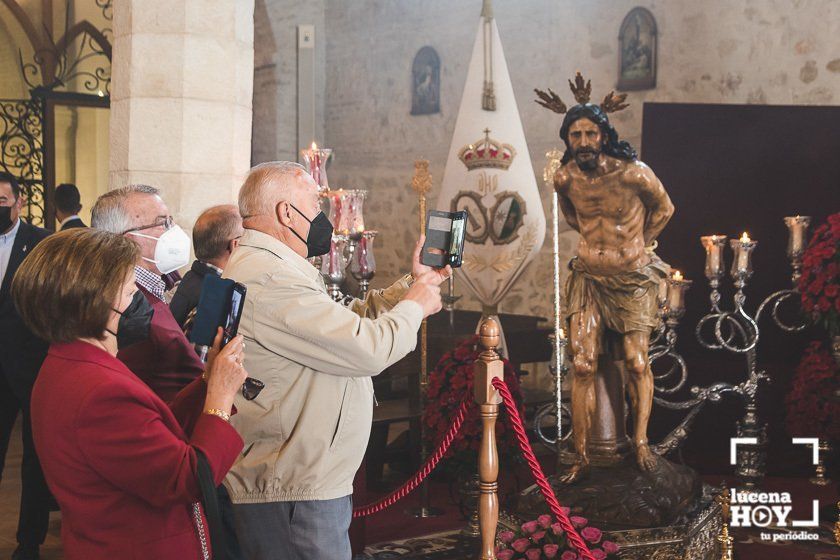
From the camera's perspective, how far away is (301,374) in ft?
7.57

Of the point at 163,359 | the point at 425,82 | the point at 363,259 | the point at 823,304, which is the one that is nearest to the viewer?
the point at 163,359

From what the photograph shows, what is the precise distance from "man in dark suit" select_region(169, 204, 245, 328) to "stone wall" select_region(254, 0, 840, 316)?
4.00m

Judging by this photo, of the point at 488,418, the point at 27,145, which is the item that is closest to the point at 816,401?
the point at 488,418

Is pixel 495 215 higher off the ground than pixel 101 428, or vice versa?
pixel 495 215

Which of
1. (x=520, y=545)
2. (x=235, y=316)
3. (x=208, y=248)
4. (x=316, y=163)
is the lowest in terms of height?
(x=520, y=545)

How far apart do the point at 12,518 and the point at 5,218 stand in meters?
1.51

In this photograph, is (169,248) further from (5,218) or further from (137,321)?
(5,218)

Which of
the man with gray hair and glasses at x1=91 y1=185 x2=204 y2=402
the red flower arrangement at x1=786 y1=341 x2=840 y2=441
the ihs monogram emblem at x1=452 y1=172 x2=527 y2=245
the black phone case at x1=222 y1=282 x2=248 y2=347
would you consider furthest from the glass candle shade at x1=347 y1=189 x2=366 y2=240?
the red flower arrangement at x1=786 y1=341 x2=840 y2=441

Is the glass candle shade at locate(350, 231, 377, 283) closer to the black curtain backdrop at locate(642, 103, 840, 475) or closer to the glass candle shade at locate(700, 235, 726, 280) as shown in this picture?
the glass candle shade at locate(700, 235, 726, 280)

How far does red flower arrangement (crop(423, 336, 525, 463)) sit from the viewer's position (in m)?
4.83

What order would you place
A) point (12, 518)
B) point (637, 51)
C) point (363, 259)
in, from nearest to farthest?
1. point (363, 259)
2. point (12, 518)
3. point (637, 51)

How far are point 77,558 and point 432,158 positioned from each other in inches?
301

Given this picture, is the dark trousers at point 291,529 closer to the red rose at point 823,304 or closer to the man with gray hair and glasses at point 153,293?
the man with gray hair and glasses at point 153,293

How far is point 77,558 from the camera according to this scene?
1936 mm
